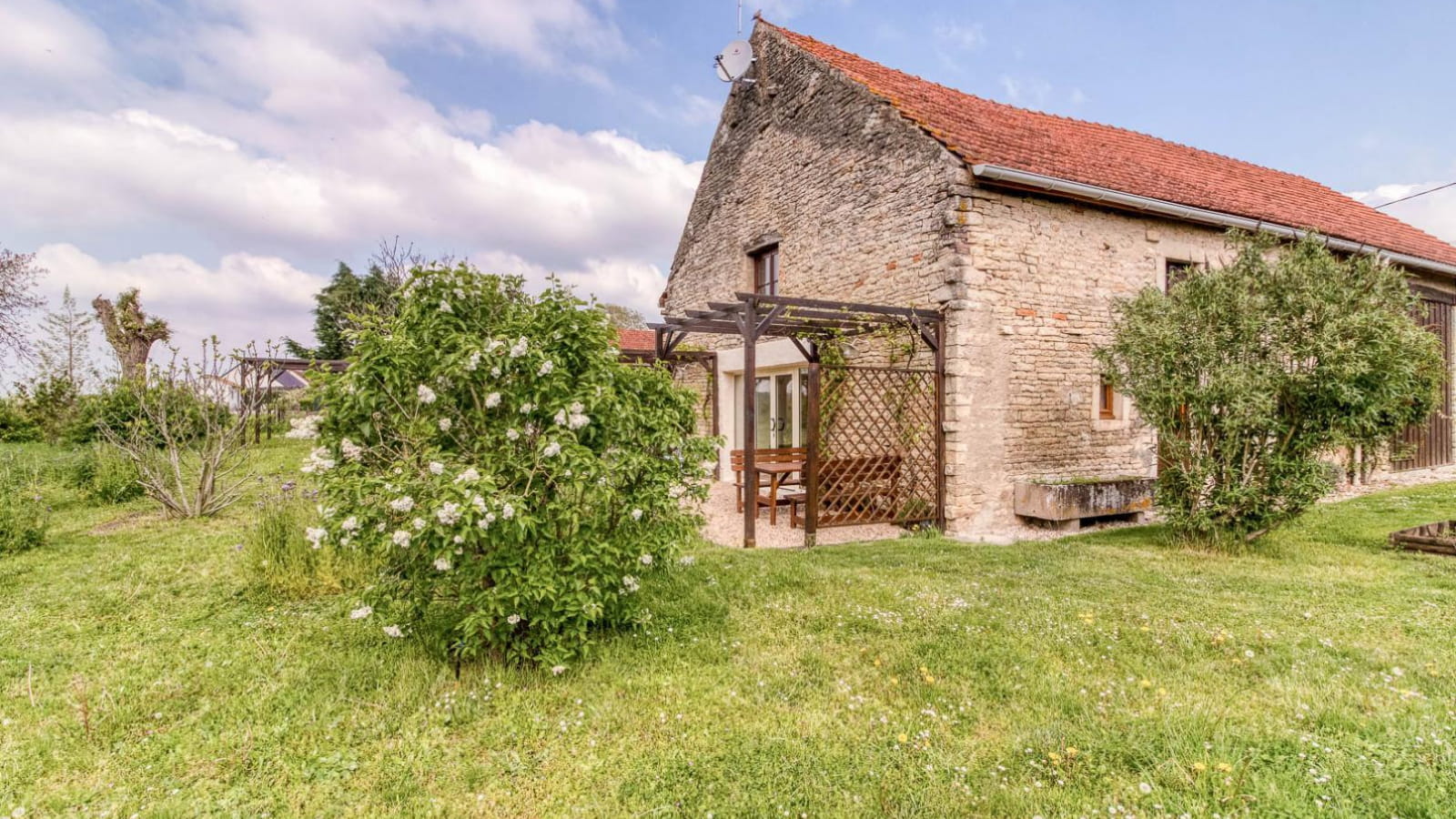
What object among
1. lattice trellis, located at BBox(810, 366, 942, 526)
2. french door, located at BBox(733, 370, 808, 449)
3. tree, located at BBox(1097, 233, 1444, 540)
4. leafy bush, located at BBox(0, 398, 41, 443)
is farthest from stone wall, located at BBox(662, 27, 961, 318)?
leafy bush, located at BBox(0, 398, 41, 443)

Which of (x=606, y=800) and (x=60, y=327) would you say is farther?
(x=60, y=327)

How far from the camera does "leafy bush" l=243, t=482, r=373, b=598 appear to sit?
463 cm

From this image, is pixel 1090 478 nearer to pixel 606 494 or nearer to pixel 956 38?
pixel 956 38

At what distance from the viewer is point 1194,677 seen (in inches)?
125

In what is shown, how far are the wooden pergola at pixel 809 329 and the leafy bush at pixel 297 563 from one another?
140 inches

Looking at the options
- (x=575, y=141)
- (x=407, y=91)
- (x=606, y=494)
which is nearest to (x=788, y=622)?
(x=606, y=494)

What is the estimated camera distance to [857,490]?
307 inches

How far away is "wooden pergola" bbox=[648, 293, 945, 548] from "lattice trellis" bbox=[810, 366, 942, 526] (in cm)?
15

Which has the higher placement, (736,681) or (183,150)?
(183,150)

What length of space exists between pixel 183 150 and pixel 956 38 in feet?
31.4

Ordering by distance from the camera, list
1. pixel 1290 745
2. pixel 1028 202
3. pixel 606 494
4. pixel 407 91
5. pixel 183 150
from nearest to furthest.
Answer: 1. pixel 1290 745
2. pixel 606 494
3. pixel 183 150
4. pixel 1028 202
5. pixel 407 91

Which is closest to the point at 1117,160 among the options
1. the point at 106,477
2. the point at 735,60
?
the point at 735,60

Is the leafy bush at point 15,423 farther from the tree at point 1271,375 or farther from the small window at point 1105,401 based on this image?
the tree at point 1271,375

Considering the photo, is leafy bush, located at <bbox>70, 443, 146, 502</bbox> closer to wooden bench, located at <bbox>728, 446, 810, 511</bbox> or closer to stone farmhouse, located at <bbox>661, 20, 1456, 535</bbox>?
wooden bench, located at <bbox>728, 446, 810, 511</bbox>
